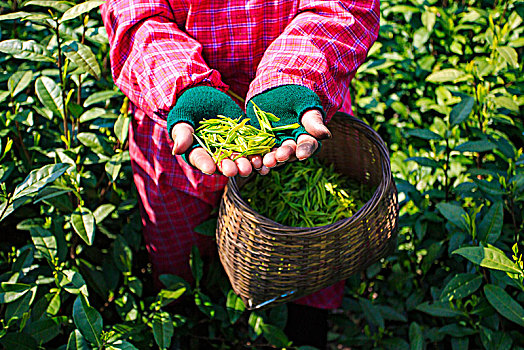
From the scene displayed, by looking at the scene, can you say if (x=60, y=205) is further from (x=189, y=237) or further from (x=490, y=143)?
(x=490, y=143)

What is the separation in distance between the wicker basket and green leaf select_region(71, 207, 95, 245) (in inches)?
12.8

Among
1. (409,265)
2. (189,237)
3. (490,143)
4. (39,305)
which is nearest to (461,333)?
(409,265)

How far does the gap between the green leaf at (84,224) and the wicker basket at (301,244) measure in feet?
1.07

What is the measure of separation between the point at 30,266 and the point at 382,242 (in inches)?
35.9

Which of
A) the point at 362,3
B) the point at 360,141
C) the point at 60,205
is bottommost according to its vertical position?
the point at 60,205

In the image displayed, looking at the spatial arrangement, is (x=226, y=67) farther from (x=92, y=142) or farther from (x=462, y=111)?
(x=462, y=111)

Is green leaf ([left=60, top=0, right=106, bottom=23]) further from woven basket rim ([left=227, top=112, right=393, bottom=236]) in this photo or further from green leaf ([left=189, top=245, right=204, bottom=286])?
green leaf ([left=189, top=245, right=204, bottom=286])

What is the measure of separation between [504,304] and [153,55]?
101 cm

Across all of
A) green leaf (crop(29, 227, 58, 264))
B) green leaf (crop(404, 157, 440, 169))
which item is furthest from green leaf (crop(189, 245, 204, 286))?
green leaf (crop(404, 157, 440, 169))

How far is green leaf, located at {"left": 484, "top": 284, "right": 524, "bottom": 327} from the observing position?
1.19m

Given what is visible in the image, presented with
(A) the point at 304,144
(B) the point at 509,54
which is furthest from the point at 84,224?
(B) the point at 509,54

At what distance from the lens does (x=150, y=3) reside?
1104 mm

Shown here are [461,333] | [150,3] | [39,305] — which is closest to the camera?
[150,3]

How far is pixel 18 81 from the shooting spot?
140 centimetres
